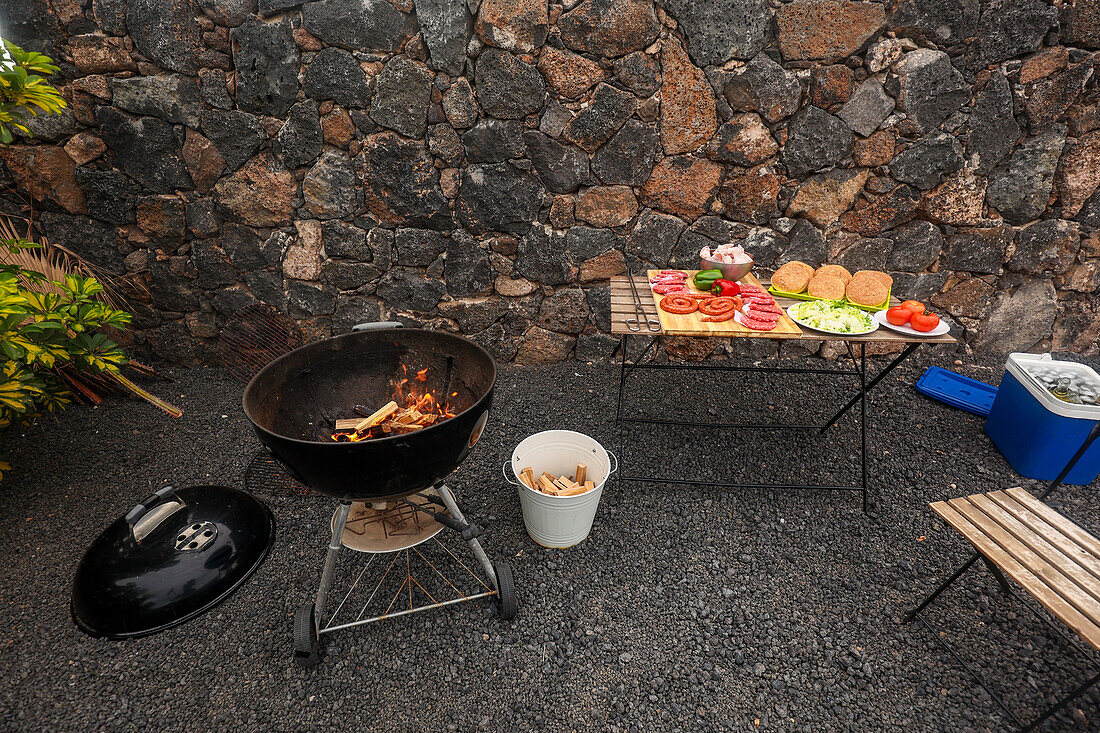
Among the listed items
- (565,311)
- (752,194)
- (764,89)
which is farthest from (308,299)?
(764,89)

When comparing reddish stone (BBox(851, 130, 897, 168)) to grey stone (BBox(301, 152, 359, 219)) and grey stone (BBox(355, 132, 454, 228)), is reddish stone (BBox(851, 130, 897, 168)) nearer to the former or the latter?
grey stone (BBox(355, 132, 454, 228))

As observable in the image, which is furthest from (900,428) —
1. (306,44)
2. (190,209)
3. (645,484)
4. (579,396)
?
(190,209)

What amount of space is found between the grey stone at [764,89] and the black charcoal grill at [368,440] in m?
2.69

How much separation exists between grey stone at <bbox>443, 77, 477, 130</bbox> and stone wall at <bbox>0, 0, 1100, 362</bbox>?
1 cm

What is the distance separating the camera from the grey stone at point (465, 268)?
3.90 metres

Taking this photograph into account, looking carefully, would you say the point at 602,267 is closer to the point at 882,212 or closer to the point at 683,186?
the point at 683,186

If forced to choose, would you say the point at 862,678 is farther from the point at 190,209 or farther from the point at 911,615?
the point at 190,209

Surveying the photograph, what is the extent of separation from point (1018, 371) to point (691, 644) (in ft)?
9.13

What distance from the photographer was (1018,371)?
3113mm

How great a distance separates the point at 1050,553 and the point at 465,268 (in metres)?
3.70

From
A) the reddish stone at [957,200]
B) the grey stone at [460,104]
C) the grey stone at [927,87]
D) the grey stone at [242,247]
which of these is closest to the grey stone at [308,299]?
the grey stone at [242,247]

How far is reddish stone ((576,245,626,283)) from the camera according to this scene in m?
3.95

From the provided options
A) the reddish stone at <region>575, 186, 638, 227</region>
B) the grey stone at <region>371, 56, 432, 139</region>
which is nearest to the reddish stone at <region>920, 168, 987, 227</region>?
the reddish stone at <region>575, 186, 638, 227</region>

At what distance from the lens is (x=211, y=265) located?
397cm
